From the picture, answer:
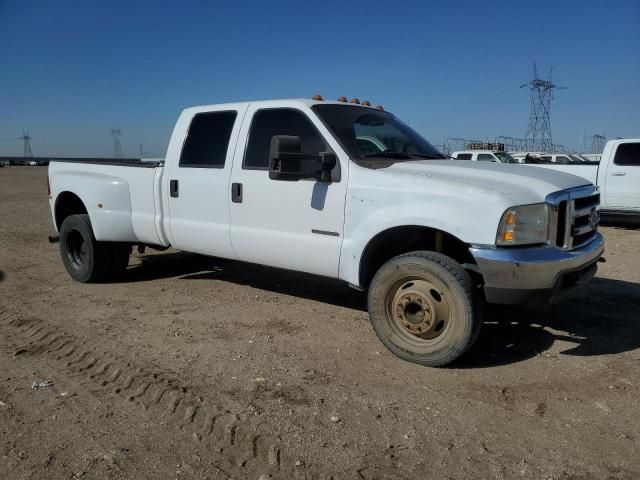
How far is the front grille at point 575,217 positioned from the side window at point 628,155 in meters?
8.28

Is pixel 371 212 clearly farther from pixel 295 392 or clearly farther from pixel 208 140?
pixel 208 140

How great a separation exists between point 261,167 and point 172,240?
145 cm

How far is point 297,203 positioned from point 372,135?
956 millimetres

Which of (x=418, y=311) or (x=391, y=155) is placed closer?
(x=418, y=311)

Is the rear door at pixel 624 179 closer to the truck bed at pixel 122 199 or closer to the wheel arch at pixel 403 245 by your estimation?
the wheel arch at pixel 403 245

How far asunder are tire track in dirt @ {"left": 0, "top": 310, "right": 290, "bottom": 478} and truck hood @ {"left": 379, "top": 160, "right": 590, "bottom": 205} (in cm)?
215

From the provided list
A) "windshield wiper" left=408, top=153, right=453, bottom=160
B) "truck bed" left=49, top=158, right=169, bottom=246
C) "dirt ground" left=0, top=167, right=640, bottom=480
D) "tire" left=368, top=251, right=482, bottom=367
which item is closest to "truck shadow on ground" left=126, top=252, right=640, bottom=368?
"dirt ground" left=0, top=167, right=640, bottom=480

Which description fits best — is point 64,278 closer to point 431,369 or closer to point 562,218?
point 431,369

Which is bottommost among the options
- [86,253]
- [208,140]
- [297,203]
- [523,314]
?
[523,314]

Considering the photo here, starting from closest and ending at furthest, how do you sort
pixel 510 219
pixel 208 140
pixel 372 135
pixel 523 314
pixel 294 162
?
pixel 510 219, pixel 294 162, pixel 372 135, pixel 523 314, pixel 208 140

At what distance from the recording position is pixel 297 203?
4.48 metres

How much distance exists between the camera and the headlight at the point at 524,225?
346 centimetres

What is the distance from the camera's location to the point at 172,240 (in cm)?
555

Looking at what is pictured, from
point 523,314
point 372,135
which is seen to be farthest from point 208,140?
point 523,314
